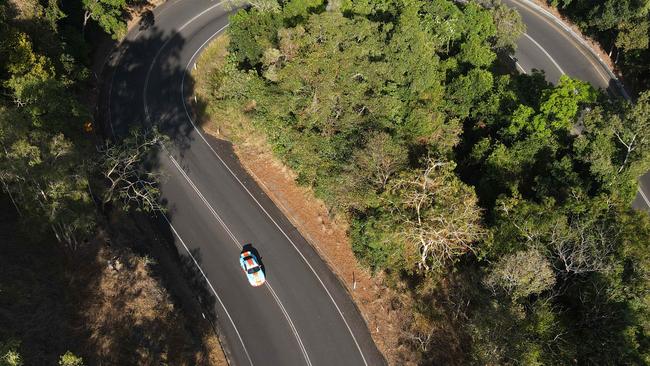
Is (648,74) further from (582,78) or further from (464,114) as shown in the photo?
(464,114)

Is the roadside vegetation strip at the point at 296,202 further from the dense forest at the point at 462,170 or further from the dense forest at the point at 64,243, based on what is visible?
the dense forest at the point at 64,243

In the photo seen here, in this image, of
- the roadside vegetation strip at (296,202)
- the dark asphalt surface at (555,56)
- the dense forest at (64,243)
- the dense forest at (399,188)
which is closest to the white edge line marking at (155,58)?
the roadside vegetation strip at (296,202)

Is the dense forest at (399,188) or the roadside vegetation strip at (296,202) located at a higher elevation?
the dense forest at (399,188)

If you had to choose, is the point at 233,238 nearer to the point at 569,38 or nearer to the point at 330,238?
the point at 330,238

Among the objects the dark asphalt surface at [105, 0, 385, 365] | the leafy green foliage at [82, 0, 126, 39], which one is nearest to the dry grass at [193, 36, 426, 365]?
the dark asphalt surface at [105, 0, 385, 365]

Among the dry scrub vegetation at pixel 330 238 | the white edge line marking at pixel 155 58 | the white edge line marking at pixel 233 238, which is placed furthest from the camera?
the white edge line marking at pixel 155 58

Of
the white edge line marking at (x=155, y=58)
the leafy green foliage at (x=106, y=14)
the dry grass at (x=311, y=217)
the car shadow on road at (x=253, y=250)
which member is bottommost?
the car shadow on road at (x=253, y=250)

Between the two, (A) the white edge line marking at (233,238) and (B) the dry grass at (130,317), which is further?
(A) the white edge line marking at (233,238)
